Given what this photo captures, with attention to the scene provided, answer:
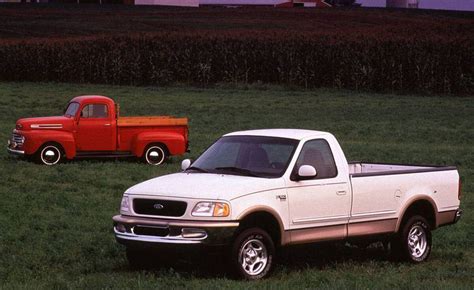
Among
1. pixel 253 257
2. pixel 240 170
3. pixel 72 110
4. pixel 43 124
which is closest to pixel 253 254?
pixel 253 257

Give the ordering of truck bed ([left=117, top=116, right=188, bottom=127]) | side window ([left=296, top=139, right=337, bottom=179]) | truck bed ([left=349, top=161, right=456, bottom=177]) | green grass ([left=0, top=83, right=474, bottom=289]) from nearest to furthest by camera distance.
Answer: green grass ([left=0, top=83, right=474, bottom=289]), side window ([left=296, top=139, right=337, bottom=179]), truck bed ([left=349, top=161, right=456, bottom=177]), truck bed ([left=117, top=116, right=188, bottom=127])

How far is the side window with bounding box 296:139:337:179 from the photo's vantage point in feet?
48.3

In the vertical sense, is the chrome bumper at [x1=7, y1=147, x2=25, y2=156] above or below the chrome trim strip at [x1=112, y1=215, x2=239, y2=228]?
below

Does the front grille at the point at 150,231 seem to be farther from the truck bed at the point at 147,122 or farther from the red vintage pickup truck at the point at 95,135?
the truck bed at the point at 147,122

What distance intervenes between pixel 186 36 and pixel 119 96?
1627cm

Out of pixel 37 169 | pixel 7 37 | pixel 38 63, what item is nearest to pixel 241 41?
pixel 38 63

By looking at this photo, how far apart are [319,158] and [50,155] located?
1357 cm

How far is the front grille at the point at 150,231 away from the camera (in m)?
13.3

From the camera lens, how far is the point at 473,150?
32.2 meters

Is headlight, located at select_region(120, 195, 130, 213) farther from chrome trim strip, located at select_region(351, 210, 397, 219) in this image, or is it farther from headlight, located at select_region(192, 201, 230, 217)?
chrome trim strip, located at select_region(351, 210, 397, 219)

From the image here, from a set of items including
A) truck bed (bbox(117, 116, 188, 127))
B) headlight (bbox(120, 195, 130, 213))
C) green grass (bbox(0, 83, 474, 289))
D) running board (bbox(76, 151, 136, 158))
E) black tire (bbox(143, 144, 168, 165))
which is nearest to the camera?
green grass (bbox(0, 83, 474, 289))

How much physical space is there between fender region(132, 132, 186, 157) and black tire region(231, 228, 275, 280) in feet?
47.7

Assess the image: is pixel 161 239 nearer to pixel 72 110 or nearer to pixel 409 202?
pixel 409 202

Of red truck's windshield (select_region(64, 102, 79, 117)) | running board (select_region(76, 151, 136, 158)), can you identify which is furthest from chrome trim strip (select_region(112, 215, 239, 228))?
red truck's windshield (select_region(64, 102, 79, 117))
